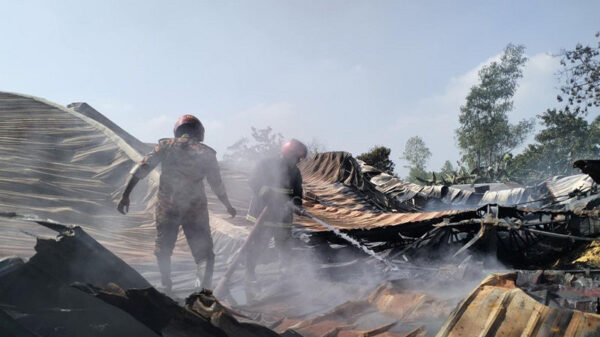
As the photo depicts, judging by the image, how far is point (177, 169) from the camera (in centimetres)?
394

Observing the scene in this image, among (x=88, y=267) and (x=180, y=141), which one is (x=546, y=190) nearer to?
(x=180, y=141)

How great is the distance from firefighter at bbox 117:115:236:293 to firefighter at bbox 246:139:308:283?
38.8 inches

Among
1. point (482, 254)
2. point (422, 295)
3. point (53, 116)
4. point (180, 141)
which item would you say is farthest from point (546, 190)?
point (53, 116)

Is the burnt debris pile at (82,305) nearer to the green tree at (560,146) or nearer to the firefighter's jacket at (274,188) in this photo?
the firefighter's jacket at (274,188)

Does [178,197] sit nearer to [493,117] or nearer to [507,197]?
[507,197]

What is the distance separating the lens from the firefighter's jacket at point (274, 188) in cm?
489

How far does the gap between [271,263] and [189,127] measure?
231 centimetres

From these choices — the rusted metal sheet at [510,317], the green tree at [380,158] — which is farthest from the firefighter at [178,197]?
the green tree at [380,158]

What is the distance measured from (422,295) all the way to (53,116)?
9426 millimetres

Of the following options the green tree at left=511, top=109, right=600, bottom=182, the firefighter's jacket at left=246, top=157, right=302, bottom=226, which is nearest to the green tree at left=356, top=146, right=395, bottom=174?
the green tree at left=511, top=109, right=600, bottom=182

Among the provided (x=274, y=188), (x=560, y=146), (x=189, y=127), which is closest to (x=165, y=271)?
(x=189, y=127)

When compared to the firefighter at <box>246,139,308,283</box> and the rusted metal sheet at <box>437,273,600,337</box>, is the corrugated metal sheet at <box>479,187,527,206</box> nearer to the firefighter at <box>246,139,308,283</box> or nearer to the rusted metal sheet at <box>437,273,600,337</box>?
the firefighter at <box>246,139,308,283</box>

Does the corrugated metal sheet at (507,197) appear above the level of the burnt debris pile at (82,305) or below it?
above

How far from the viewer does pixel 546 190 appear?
1016 cm
